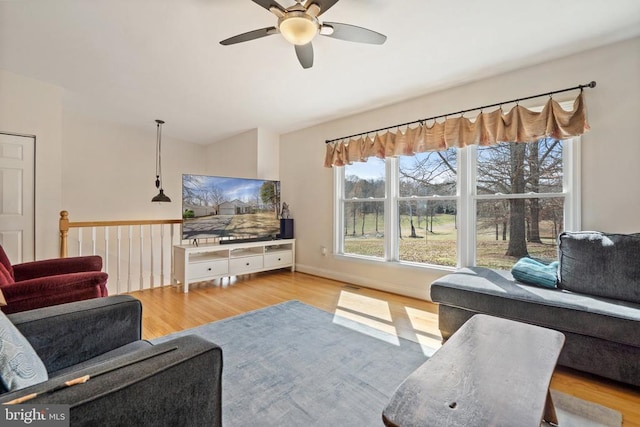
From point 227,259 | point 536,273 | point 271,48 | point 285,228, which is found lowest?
point 227,259

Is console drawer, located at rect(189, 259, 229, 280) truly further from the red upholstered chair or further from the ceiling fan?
the ceiling fan

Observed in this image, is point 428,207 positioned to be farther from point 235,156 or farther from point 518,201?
point 235,156

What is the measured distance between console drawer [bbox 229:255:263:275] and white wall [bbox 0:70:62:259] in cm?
203

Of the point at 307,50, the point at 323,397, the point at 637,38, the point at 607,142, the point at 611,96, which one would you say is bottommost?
the point at 323,397

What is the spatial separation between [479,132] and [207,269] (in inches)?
144

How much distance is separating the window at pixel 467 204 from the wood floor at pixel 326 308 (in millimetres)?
677

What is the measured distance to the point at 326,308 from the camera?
9.86 ft

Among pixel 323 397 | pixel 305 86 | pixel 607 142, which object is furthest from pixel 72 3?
pixel 607 142

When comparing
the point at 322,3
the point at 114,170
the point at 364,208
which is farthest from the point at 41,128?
the point at 364,208

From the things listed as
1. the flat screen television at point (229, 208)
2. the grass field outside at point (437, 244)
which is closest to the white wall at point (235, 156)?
the flat screen television at point (229, 208)

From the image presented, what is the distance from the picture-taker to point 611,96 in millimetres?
2285

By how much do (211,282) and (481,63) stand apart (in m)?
4.24

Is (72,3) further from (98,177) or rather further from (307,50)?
(98,177)

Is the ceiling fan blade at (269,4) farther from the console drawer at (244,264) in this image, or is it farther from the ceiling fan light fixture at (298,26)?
the console drawer at (244,264)
